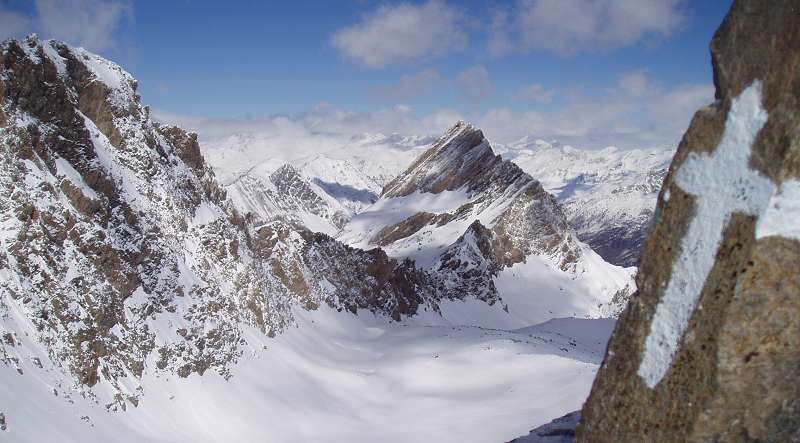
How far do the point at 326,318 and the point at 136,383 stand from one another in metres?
26.2

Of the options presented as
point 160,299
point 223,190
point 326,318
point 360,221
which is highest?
point 360,221

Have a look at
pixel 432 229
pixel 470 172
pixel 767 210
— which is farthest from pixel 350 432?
pixel 470 172

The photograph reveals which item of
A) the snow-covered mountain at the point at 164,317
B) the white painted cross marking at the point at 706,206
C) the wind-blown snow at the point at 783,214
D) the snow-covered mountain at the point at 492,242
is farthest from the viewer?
the snow-covered mountain at the point at 492,242

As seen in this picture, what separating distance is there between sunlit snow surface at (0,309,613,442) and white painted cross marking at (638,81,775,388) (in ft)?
51.1

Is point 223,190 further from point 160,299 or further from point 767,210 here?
point 767,210

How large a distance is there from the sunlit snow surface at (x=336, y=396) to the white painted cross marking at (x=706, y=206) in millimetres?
15565

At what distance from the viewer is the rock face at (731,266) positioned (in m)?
7.13

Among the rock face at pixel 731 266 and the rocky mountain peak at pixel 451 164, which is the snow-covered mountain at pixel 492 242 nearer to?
the rocky mountain peak at pixel 451 164

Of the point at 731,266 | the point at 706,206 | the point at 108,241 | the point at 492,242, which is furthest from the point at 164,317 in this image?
the point at 492,242

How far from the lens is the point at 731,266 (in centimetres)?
748

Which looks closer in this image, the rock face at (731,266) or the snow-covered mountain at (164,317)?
the rock face at (731,266)

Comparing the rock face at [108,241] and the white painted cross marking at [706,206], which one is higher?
the rock face at [108,241]

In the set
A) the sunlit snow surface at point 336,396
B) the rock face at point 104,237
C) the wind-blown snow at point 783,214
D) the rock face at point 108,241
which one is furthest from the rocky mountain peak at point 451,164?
the wind-blown snow at point 783,214

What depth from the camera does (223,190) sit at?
130 feet
